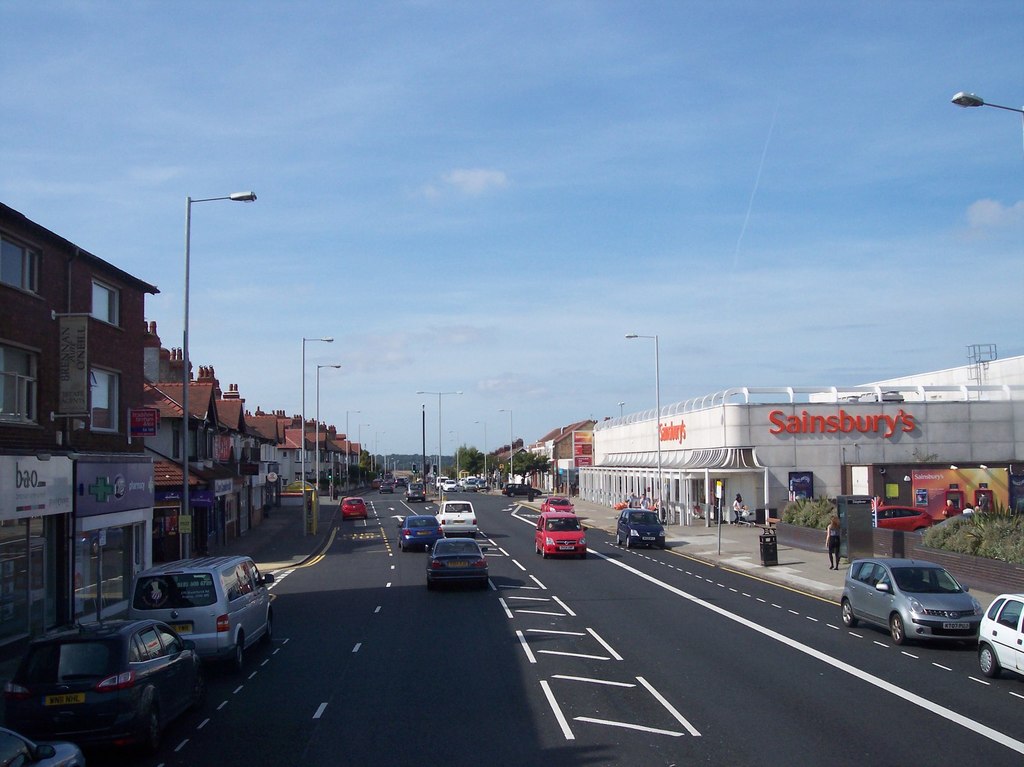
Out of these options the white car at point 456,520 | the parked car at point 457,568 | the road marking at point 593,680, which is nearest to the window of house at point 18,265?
the parked car at point 457,568

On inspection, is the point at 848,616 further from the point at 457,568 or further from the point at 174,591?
the point at 174,591

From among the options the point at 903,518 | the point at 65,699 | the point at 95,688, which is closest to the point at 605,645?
the point at 95,688

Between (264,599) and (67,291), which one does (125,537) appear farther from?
(264,599)

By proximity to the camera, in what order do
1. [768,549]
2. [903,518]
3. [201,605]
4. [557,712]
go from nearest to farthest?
[557,712], [201,605], [768,549], [903,518]

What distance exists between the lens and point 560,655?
16062mm

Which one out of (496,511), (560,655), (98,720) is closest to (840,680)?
(560,655)

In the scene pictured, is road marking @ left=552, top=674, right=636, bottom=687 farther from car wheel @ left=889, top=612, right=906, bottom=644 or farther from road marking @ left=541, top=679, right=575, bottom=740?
car wheel @ left=889, top=612, right=906, bottom=644

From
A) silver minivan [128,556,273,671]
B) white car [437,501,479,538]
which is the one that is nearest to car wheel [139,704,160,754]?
silver minivan [128,556,273,671]

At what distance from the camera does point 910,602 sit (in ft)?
56.4

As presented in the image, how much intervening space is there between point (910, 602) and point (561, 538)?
1871 centimetres

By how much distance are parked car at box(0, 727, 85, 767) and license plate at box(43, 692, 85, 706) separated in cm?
199

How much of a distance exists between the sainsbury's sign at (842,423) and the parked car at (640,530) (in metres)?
11.2

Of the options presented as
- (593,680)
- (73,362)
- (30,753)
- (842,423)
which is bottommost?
(593,680)

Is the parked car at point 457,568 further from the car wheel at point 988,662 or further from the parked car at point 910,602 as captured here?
the car wheel at point 988,662
